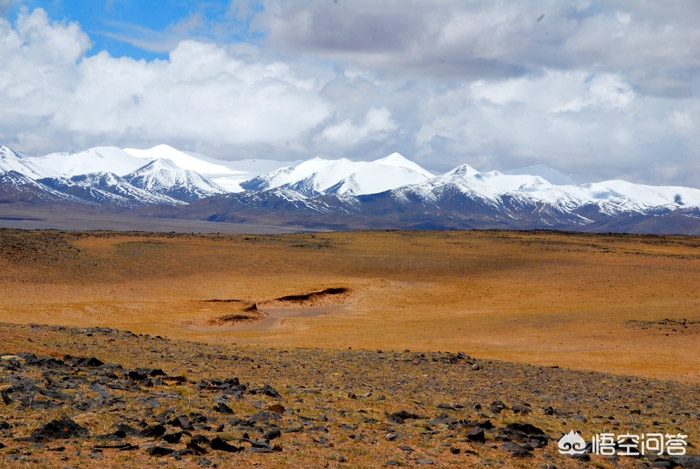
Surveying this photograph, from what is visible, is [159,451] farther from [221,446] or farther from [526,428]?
[526,428]

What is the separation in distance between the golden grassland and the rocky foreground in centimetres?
722

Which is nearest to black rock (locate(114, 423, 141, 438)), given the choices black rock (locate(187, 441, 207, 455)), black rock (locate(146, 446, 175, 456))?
black rock (locate(146, 446, 175, 456))

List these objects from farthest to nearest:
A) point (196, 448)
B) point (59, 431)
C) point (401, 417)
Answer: point (401, 417)
point (59, 431)
point (196, 448)

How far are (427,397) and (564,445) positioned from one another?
5.89 metres

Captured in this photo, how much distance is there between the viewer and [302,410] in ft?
52.0

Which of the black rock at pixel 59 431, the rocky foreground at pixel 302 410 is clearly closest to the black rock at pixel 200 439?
the rocky foreground at pixel 302 410

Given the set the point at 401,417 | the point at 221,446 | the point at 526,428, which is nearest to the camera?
the point at 221,446

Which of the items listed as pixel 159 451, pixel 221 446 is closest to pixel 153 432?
pixel 159 451

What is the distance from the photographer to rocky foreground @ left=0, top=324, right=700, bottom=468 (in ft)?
40.3

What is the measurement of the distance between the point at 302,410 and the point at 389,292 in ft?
118

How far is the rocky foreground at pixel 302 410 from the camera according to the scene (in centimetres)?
1227

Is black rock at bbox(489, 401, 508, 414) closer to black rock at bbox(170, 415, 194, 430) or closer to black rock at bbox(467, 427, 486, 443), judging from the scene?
black rock at bbox(467, 427, 486, 443)

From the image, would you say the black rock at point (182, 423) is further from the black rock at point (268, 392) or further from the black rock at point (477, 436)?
the black rock at point (477, 436)

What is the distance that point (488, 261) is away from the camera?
209 ft
